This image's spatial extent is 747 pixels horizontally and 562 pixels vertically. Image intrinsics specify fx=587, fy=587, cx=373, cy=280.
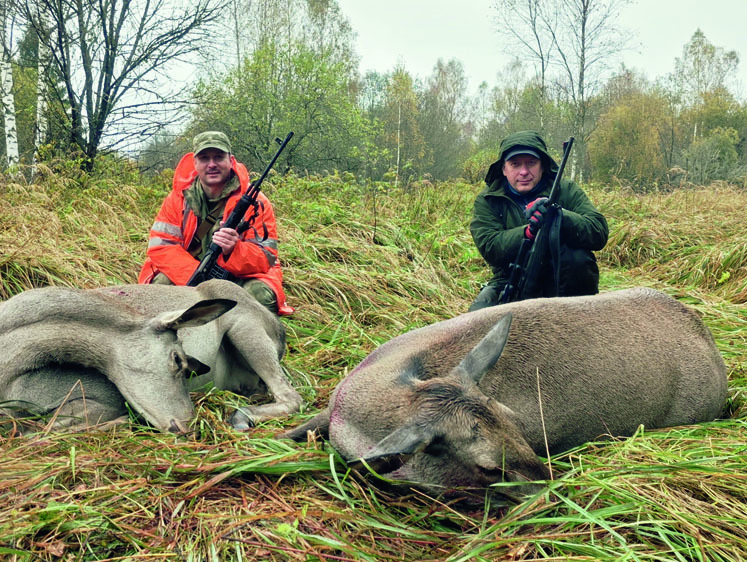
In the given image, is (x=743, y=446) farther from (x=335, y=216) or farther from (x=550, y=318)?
(x=335, y=216)

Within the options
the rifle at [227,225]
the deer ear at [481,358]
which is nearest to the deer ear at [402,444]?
the deer ear at [481,358]

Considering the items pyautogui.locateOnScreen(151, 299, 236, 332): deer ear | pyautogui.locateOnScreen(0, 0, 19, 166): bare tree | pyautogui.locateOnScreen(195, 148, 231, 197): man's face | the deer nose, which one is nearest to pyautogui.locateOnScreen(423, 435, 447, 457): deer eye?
the deer nose

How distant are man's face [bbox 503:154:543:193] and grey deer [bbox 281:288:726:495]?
6.68 ft

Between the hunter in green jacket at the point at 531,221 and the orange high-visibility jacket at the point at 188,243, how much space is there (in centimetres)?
193

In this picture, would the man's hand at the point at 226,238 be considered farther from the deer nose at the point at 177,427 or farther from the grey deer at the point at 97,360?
the deer nose at the point at 177,427

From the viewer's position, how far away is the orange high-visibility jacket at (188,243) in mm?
5105

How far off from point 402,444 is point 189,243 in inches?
147

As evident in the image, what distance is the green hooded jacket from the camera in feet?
17.0

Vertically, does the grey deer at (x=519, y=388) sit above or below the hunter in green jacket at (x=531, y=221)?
below

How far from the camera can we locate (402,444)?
7.32 feet

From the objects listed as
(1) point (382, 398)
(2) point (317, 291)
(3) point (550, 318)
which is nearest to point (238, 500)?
(1) point (382, 398)

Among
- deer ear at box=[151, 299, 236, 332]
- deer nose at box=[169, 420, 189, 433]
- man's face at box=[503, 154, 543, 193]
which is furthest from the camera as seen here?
man's face at box=[503, 154, 543, 193]

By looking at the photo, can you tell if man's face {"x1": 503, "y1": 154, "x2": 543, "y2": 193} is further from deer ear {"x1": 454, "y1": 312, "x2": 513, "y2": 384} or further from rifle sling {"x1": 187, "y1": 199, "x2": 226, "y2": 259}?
deer ear {"x1": 454, "y1": 312, "x2": 513, "y2": 384}

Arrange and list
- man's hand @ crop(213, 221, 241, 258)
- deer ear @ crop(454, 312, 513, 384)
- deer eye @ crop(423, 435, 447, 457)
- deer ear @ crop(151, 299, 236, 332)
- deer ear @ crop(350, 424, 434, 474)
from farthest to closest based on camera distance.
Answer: man's hand @ crop(213, 221, 241, 258)
deer ear @ crop(151, 299, 236, 332)
deer ear @ crop(454, 312, 513, 384)
deer eye @ crop(423, 435, 447, 457)
deer ear @ crop(350, 424, 434, 474)
